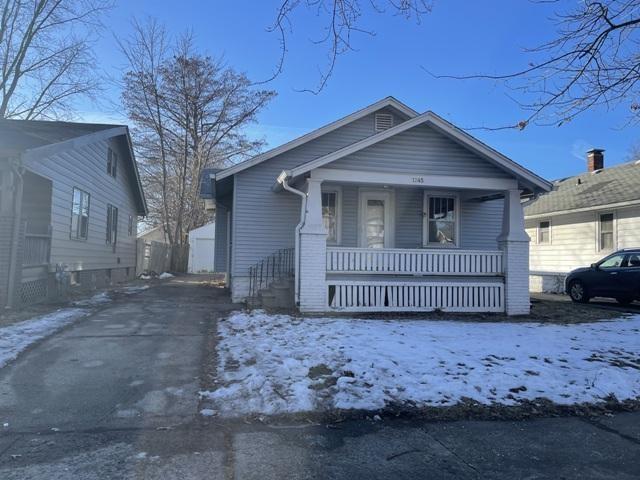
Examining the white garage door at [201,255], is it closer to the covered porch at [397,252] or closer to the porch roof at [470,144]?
the covered porch at [397,252]

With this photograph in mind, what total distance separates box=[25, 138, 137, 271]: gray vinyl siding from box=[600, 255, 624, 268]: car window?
1474cm

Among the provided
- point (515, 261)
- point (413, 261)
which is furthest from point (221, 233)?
point (515, 261)

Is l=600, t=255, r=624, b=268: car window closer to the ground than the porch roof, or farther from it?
closer to the ground

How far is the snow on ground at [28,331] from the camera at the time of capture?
660 cm

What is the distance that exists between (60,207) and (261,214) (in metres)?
5.22

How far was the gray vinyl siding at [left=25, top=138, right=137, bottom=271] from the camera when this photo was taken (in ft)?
40.5

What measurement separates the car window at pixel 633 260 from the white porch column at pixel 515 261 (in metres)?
4.23

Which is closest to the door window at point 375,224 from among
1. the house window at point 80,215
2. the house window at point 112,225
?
the house window at point 80,215

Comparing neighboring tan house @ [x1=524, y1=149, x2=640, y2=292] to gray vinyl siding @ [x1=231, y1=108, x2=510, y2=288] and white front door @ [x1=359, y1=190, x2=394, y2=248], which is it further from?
white front door @ [x1=359, y1=190, x2=394, y2=248]

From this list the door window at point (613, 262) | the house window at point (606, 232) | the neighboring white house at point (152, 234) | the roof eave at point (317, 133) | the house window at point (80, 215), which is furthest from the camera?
the neighboring white house at point (152, 234)

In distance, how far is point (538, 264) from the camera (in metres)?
21.6

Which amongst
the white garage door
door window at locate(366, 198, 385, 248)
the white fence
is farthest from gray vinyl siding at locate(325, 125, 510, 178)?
the white garage door

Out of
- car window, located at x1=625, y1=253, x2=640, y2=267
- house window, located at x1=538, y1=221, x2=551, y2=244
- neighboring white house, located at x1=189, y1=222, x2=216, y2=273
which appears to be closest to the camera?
car window, located at x1=625, y1=253, x2=640, y2=267

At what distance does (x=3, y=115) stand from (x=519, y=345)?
22.2 m
